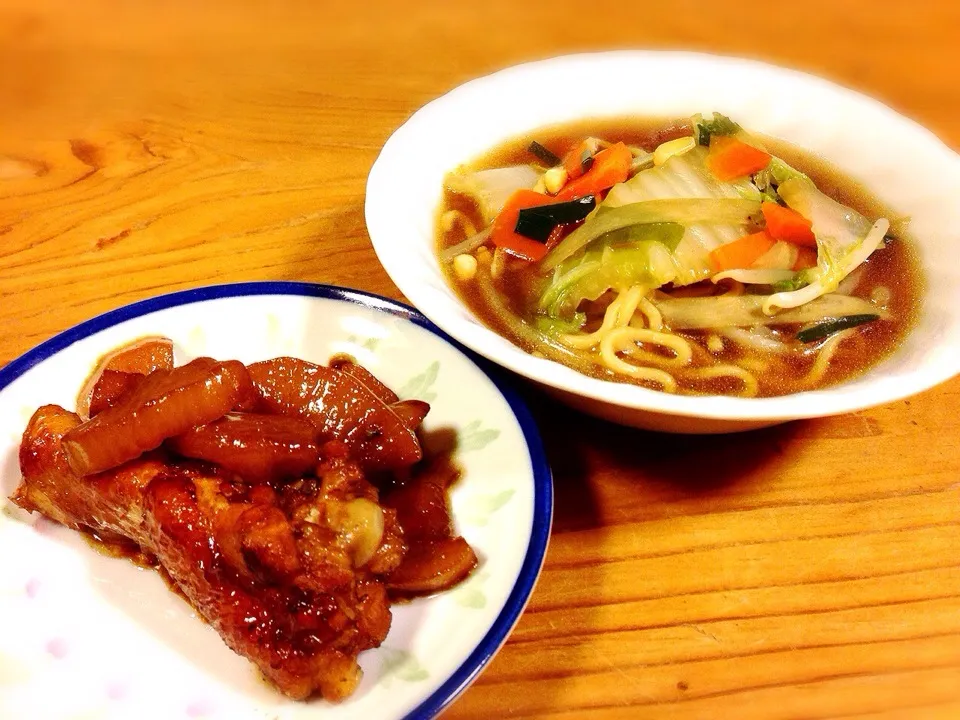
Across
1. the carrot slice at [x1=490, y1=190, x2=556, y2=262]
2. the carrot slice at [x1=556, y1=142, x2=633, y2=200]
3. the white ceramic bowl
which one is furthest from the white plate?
the carrot slice at [x1=556, y1=142, x2=633, y2=200]

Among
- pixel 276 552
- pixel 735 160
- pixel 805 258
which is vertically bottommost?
pixel 276 552

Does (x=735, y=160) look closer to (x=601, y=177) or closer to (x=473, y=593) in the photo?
(x=601, y=177)

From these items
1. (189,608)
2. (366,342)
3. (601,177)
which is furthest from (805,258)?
(189,608)

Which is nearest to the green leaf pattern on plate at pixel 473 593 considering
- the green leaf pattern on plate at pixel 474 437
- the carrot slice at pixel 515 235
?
the green leaf pattern on plate at pixel 474 437

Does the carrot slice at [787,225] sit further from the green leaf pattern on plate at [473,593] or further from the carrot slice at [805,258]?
the green leaf pattern on plate at [473,593]

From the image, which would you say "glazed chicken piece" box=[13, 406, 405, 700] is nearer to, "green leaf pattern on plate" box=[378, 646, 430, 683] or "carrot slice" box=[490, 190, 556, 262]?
"green leaf pattern on plate" box=[378, 646, 430, 683]

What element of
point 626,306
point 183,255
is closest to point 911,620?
point 626,306
